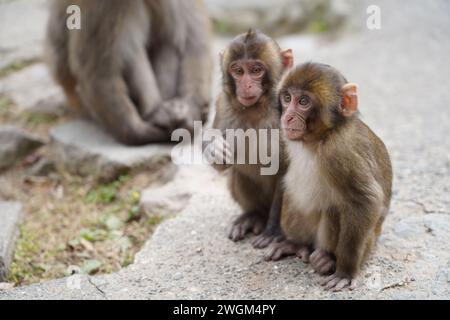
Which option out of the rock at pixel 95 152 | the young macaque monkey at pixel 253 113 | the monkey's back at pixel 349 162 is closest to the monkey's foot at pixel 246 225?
the young macaque monkey at pixel 253 113

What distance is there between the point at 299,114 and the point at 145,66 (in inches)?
124

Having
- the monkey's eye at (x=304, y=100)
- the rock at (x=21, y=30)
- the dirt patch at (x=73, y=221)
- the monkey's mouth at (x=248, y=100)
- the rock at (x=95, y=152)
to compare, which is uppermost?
the rock at (x=21, y=30)

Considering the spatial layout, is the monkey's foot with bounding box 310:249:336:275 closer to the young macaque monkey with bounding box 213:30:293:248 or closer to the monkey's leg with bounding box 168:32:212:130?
the young macaque monkey with bounding box 213:30:293:248

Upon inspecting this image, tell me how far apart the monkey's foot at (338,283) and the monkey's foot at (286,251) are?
1.23 feet

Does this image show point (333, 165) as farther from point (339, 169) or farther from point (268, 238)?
point (268, 238)

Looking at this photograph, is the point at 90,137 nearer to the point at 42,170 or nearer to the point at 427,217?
the point at 42,170

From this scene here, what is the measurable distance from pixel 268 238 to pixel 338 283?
0.79 m

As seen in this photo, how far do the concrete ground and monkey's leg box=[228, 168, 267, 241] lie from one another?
0.10m

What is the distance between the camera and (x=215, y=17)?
455 inches

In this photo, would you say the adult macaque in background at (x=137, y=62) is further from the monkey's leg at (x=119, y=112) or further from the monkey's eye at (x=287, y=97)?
the monkey's eye at (x=287, y=97)

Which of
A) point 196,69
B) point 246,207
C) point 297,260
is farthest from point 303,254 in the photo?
point 196,69

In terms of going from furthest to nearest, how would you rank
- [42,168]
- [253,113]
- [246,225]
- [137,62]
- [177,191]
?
[42,168] → [137,62] → [177,191] → [246,225] → [253,113]

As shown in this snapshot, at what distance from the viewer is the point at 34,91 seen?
26.6ft

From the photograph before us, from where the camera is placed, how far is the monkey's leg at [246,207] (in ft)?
14.4
